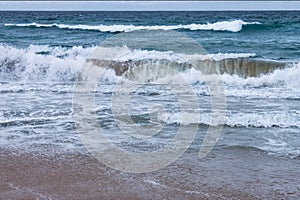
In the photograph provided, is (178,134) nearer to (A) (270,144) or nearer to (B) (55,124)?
(A) (270,144)

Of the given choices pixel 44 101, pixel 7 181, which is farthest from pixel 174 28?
pixel 7 181

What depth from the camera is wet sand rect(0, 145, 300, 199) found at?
13.5 ft

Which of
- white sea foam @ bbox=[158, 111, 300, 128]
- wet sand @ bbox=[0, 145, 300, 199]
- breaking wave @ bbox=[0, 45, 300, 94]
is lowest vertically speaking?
breaking wave @ bbox=[0, 45, 300, 94]

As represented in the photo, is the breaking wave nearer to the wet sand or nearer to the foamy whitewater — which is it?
the foamy whitewater

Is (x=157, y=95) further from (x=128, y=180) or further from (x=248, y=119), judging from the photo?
(x=128, y=180)

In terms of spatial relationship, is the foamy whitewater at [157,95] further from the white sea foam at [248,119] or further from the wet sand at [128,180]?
the wet sand at [128,180]

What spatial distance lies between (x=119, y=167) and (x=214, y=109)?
12.0ft

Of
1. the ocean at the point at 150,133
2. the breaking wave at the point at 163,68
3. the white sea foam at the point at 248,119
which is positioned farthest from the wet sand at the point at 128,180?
the breaking wave at the point at 163,68

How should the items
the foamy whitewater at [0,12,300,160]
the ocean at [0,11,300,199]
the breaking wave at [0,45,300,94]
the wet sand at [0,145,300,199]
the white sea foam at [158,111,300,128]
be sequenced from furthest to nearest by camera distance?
the breaking wave at [0,45,300,94]
the white sea foam at [158,111,300,128]
the foamy whitewater at [0,12,300,160]
the ocean at [0,11,300,199]
the wet sand at [0,145,300,199]

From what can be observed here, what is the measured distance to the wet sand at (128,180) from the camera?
412cm

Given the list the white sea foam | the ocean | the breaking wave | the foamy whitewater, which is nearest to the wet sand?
the ocean

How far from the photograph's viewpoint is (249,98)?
9.62 meters

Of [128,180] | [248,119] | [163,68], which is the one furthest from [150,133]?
[163,68]

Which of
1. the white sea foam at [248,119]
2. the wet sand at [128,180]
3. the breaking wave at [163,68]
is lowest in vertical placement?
→ the breaking wave at [163,68]
